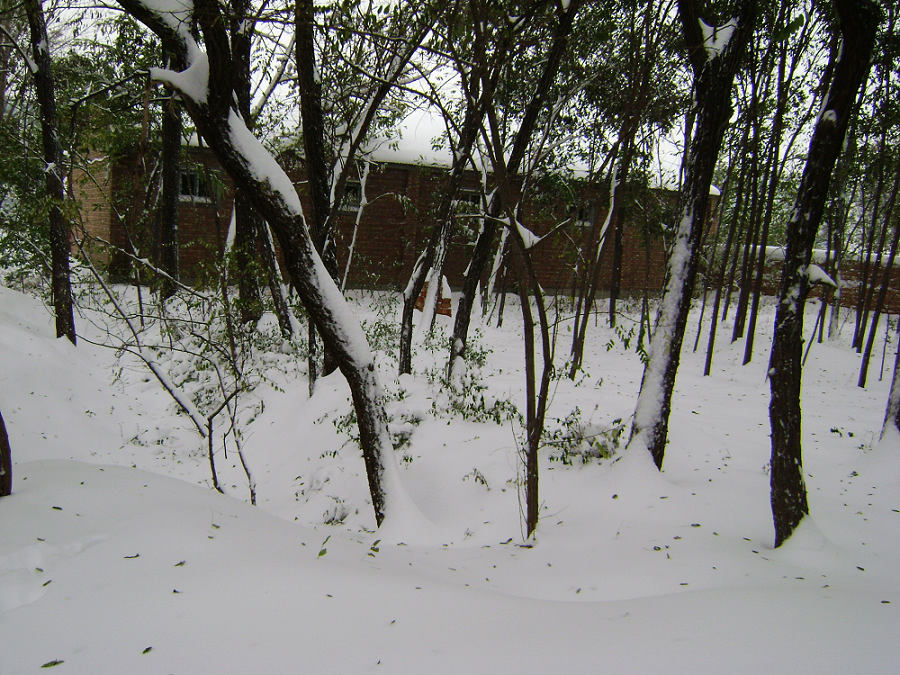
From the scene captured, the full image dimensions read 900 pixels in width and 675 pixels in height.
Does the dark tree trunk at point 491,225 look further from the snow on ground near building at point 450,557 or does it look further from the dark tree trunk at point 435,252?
the snow on ground near building at point 450,557

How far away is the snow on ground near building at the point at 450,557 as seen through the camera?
197 centimetres

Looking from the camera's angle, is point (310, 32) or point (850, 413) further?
point (850, 413)

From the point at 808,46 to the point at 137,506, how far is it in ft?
41.8

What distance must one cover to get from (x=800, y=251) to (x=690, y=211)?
133cm

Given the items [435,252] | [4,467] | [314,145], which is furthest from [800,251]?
[314,145]

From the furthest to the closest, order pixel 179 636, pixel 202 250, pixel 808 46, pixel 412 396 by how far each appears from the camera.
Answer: pixel 202 250, pixel 808 46, pixel 412 396, pixel 179 636

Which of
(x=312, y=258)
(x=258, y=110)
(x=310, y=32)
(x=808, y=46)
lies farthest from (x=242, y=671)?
(x=808, y=46)

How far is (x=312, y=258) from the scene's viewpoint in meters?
3.95

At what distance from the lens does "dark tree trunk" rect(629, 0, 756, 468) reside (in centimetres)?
414

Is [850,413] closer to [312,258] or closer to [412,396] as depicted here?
[412,396]

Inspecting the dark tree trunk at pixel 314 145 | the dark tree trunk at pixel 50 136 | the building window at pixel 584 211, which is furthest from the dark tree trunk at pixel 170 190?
the building window at pixel 584 211

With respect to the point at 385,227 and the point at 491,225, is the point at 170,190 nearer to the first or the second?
the point at 385,227

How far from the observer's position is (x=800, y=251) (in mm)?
3123

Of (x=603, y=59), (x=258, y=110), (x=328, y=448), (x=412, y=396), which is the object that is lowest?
(x=328, y=448)
